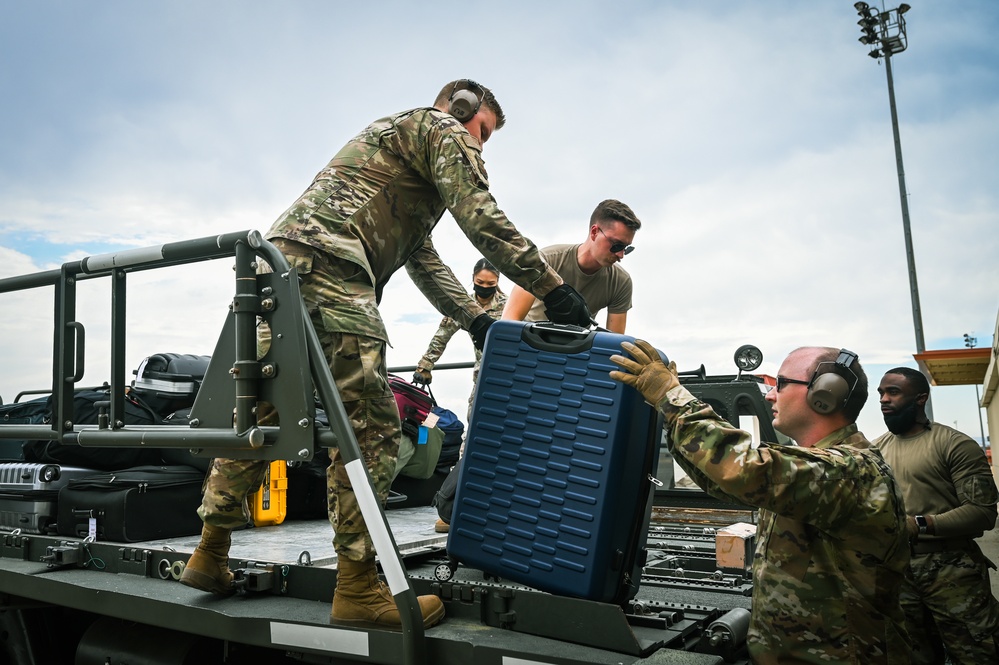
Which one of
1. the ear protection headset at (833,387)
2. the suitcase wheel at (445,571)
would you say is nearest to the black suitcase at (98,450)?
the suitcase wheel at (445,571)

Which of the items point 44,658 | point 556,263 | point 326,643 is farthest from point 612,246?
point 44,658

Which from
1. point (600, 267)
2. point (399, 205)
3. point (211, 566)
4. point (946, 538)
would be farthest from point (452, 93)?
point (946, 538)

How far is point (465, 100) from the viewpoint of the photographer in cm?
301

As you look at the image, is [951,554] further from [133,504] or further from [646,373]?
[133,504]

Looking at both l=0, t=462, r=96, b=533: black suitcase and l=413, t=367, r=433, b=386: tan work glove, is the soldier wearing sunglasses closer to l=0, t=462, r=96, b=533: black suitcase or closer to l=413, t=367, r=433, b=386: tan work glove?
l=413, t=367, r=433, b=386: tan work glove

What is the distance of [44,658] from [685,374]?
355cm

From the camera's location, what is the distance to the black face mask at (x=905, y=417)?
454cm

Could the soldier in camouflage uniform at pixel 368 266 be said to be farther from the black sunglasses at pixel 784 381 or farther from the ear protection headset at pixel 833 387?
the ear protection headset at pixel 833 387

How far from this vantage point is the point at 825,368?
2.38 meters

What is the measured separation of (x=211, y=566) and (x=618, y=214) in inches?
97.3

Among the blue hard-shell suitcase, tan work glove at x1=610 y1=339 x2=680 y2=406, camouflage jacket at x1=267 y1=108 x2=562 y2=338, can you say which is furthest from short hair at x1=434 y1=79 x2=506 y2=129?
tan work glove at x1=610 y1=339 x2=680 y2=406

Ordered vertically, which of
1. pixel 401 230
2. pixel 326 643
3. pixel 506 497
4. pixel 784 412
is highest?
pixel 401 230

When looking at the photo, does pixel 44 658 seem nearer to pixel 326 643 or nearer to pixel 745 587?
pixel 326 643

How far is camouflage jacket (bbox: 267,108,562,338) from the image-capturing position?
267 cm
